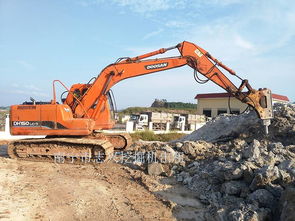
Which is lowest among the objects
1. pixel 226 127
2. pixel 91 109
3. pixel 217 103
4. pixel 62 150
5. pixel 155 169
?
pixel 155 169

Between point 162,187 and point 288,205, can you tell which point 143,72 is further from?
point 288,205

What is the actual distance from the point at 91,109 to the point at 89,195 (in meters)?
3.86

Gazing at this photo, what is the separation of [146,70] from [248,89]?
3.22m

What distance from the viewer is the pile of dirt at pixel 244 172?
4.17 m

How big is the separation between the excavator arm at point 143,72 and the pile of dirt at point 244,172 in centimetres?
208

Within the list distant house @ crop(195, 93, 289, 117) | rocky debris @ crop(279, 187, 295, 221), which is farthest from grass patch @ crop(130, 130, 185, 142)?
distant house @ crop(195, 93, 289, 117)

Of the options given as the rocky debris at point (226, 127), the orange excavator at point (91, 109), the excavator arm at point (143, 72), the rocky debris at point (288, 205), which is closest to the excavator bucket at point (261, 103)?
the orange excavator at point (91, 109)

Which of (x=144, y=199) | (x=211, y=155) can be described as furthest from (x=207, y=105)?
(x=144, y=199)

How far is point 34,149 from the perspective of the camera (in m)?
8.09

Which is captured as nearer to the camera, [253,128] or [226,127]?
[253,128]

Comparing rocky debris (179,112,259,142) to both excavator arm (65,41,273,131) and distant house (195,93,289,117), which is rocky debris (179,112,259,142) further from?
distant house (195,93,289,117)

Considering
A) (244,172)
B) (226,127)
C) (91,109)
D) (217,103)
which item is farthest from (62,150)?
(217,103)

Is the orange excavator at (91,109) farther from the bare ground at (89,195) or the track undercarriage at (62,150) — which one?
the bare ground at (89,195)

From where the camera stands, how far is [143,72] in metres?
8.69
